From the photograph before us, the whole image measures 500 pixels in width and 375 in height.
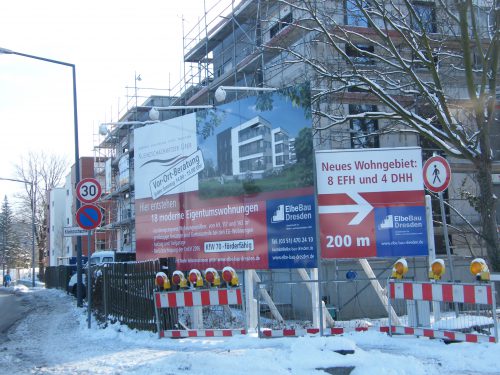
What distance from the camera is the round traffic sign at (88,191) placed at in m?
13.7

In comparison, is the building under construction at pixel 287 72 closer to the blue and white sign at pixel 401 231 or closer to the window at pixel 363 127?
the window at pixel 363 127

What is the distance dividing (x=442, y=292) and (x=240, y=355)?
337cm

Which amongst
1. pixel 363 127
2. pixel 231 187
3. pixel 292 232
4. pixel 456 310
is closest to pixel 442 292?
pixel 456 310

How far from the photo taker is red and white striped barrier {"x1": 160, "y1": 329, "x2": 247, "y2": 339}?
1035 cm

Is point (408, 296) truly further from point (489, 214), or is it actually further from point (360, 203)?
point (489, 214)

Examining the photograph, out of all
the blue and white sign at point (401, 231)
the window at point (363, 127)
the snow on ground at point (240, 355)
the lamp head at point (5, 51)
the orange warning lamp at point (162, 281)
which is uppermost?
the lamp head at point (5, 51)

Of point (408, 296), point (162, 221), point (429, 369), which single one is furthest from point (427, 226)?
point (162, 221)

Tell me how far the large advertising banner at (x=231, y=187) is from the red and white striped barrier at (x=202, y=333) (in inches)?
60.8

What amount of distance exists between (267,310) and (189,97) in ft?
86.9

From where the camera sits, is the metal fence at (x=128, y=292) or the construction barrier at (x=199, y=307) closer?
the construction barrier at (x=199, y=307)

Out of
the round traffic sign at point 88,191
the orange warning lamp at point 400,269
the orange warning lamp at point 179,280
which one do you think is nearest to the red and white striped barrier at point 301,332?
the orange warning lamp at point 400,269

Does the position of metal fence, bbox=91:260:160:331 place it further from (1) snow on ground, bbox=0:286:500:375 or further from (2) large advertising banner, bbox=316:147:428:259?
(2) large advertising banner, bbox=316:147:428:259

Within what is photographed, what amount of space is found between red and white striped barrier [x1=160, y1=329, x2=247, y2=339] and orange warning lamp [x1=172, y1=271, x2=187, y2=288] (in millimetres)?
827

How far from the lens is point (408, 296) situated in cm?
982
